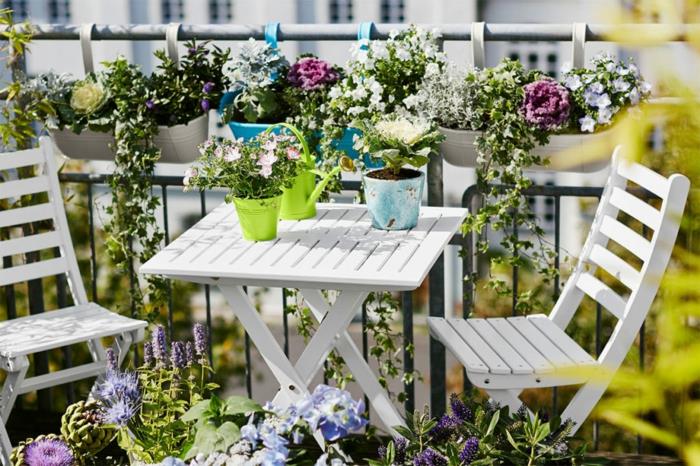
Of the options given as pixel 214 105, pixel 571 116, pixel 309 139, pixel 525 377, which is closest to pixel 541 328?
pixel 525 377

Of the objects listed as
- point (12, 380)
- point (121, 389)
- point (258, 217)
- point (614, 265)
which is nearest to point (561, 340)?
point (614, 265)

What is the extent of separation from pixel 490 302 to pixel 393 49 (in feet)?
14.5

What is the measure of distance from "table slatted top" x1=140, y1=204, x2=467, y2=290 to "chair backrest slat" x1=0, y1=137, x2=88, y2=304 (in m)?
0.67

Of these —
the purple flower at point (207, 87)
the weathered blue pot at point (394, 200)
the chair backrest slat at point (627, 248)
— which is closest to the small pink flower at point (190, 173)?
the weathered blue pot at point (394, 200)

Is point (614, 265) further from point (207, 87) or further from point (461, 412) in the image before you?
point (207, 87)

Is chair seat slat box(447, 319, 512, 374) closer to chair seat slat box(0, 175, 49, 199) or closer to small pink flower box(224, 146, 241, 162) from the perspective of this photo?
small pink flower box(224, 146, 241, 162)

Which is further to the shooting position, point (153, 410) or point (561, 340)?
point (561, 340)

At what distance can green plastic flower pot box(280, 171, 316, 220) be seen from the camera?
3.43 metres

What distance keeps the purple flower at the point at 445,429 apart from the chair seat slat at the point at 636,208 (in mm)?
798

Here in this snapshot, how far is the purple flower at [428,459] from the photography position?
9.22 ft

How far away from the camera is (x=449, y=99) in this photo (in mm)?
3633

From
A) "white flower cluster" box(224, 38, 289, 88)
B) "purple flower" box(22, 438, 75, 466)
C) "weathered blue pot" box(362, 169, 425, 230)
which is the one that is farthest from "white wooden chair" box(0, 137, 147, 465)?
"weathered blue pot" box(362, 169, 425, 230)

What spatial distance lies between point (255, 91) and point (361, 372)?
1041mm

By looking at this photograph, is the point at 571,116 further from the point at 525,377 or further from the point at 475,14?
the point at 475,14
